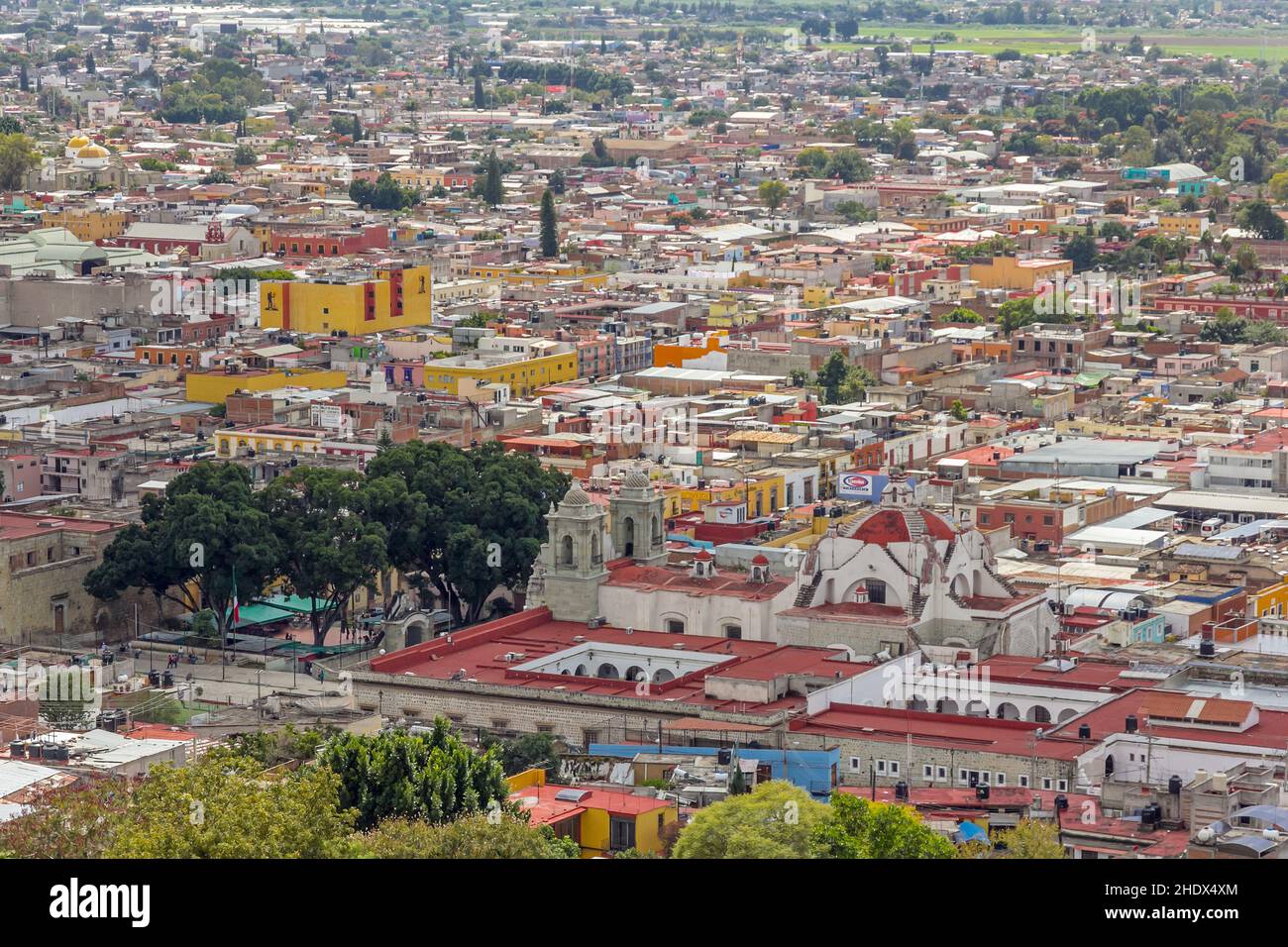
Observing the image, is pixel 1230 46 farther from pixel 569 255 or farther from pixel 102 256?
pixel 102 256

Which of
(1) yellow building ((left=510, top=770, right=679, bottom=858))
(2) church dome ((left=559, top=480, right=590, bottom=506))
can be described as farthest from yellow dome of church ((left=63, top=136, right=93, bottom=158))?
(1) yellow building ((left=510, top=770, right=679, bottom=858))

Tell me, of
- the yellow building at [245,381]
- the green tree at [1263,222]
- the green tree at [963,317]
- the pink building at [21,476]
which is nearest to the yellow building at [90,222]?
the green tree at [963,317]

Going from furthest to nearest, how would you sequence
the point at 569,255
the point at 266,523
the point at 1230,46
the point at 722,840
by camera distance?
1. the point at 1230,46
2. the point at 569,255
3. the point at 266,523
4. the point at 722,840

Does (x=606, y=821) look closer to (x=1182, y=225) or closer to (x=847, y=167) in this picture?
(x=1182, y=225)

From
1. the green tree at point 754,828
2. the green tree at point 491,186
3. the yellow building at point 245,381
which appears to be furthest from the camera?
the green tree at point 491,186

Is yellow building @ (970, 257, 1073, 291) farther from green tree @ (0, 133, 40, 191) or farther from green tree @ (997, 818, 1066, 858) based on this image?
green tree @ (997, 818, 1066, 858)

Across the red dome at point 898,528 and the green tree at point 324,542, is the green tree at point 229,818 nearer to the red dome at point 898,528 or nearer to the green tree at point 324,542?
the red dome at point 898,528
